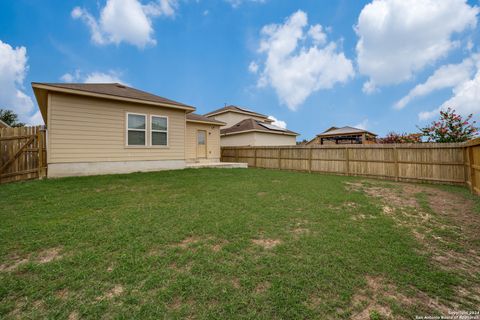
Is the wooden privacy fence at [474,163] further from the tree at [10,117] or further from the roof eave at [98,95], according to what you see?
the tree at [10,117]

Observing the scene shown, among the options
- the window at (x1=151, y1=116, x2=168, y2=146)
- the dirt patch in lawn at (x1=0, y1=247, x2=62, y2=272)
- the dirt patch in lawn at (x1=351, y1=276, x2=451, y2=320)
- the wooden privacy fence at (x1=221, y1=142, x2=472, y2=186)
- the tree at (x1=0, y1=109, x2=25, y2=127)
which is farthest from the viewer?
the tree at (x1=0, y1=109, x2=25, y2=127)

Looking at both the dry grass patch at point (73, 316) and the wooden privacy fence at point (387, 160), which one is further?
the wooden privacy fence at point (387, 160)

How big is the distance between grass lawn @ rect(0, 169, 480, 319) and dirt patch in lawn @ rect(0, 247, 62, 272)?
0.05 ft

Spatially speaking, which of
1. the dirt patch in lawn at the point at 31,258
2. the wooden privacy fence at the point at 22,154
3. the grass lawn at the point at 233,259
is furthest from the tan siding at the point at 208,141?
the dirt patch in lawn at the point at 31,258

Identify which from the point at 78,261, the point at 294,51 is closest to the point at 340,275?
the point at 78,261

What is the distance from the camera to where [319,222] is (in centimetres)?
390

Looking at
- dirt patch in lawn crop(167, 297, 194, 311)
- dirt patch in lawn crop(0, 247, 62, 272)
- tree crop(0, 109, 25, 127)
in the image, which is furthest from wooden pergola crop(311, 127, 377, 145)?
tree crop(0, 109, 25, 127)

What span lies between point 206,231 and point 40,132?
883cm

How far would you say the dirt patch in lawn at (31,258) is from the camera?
2.41 meters

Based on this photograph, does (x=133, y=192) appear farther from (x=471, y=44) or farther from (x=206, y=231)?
(x=471, y=44)

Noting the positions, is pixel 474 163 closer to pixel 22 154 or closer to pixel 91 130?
pixel 91 130

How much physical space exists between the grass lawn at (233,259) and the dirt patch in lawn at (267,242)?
0.03m

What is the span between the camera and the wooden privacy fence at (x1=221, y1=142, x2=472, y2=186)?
812cm

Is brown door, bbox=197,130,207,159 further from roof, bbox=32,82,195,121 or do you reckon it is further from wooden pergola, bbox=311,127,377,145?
wooden pergola, bbox=311,127,377,145
